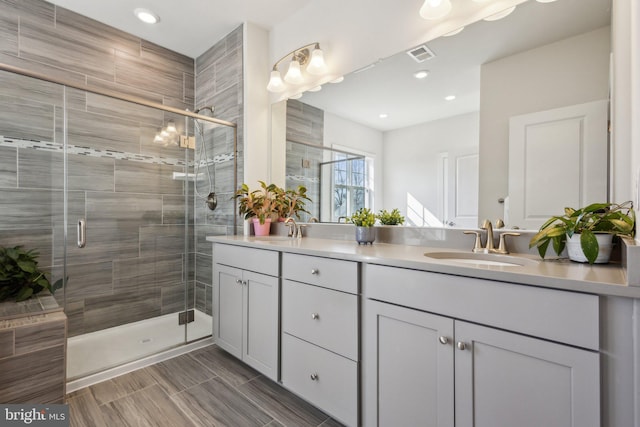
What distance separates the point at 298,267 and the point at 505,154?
44.6 inches

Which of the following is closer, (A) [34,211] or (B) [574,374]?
(B) [574,374]

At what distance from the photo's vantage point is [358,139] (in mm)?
1994

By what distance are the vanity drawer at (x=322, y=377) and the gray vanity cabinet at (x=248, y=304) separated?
0.38 ft

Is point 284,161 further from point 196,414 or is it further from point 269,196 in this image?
→ point 196,414

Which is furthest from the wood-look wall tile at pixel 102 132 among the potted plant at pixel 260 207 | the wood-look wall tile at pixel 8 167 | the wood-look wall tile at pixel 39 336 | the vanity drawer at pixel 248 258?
the wood-look wall tile at pixel 39 336

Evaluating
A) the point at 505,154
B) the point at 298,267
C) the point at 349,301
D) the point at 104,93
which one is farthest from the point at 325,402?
the point at 104,93

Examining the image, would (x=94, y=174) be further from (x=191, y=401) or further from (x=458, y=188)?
(x=458, y=188)

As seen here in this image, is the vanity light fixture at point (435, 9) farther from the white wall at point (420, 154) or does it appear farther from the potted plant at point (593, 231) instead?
the potted plant at point (593, 231)

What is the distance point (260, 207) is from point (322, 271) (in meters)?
1.12

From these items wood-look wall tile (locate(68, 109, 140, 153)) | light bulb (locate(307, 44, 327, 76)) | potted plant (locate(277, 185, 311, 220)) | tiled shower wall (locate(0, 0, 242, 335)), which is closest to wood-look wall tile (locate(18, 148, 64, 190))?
tiled shower wall (locate(0, 0, 242, 335))

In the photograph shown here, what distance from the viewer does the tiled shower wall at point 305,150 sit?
228 cm

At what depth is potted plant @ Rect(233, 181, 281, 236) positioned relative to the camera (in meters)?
2.38

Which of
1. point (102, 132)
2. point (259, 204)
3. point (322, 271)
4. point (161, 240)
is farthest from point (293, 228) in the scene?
point (102, 132)

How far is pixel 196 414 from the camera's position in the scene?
5.02 ft
